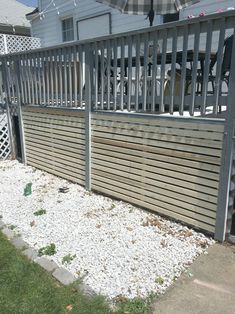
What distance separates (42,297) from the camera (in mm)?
2521

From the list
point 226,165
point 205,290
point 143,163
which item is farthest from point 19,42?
point 205,290

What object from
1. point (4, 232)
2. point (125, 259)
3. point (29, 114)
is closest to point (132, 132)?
point (125, 259)

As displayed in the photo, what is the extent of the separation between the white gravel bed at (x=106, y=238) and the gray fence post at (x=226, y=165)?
0.26 meters

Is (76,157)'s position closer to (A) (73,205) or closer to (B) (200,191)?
(A) (73,205)

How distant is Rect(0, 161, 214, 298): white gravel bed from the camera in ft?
8.90

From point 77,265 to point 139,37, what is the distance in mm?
2579

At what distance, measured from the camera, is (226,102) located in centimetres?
294

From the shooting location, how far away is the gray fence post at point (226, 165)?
2837mm

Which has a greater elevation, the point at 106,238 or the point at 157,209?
the point at 157,209

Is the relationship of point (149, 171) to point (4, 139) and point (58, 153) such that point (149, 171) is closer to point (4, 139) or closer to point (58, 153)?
point (58, 153)

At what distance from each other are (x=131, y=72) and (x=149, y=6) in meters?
2.17

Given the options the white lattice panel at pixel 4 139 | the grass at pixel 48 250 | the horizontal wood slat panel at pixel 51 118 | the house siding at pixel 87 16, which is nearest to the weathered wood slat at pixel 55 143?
the horizontal wood slat panel at pixel 51 118

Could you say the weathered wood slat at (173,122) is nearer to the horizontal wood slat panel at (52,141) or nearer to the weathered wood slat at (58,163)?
the horizontal wood slat panel at (52,141)

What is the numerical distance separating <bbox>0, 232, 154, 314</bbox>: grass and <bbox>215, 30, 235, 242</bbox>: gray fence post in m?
1.19
